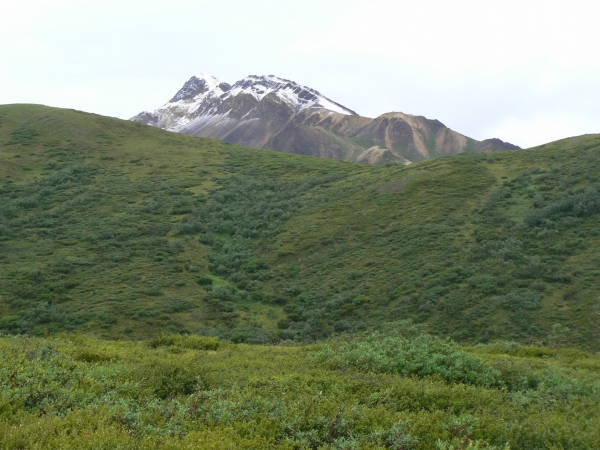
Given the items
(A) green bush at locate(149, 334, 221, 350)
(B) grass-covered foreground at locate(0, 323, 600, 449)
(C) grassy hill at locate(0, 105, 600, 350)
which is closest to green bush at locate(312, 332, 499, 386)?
(B) grass-covered foreground at locate(0, 323, 600, 449)

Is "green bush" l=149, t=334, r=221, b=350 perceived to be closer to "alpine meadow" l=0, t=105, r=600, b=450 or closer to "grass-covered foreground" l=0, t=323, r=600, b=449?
"alpine meadow" l=0, t=105, r=600, b=450

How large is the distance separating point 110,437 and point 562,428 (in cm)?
644

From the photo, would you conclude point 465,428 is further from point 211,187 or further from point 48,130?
point 48,130

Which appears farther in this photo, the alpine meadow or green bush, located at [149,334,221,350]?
green bush, located at [149,334,221,350]

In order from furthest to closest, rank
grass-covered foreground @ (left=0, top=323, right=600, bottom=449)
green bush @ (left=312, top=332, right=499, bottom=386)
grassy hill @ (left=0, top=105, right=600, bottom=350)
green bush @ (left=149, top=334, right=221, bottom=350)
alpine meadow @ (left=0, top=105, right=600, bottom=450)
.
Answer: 1. grassy hill @ (left=0, top=105, right=600, bottom=350)
2. green bush @ (left=149, top=334, right=221, bottom=350)
3. green bush @ (left=312, top=332, right=499, bottom=386)
4. alpine meadow @ (left=0, top=105, right=600, bottom=450)
5. grass-covered foreground @ (left=0, top=323, right=600, bottom=449)

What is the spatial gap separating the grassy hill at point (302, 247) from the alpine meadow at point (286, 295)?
20 cm

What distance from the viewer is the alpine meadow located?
7.31 m

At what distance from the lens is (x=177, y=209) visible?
52.6 m

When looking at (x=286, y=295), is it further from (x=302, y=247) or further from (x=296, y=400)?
(x=296, y=400)

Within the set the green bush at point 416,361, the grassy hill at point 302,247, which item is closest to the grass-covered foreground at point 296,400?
the green bush at point 416,361

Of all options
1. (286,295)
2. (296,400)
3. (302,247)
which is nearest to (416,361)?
(296,400)

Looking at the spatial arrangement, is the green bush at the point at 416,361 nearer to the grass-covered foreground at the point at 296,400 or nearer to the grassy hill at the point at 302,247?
the grass-covered foreground at the point at 296,400

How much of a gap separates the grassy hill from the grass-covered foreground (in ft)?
44.0

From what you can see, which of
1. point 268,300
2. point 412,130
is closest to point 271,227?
point 268,300
